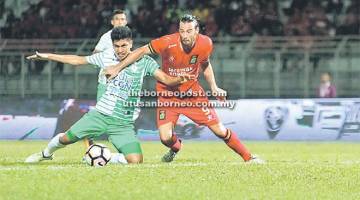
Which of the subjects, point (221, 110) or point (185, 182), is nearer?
point (185, 182)

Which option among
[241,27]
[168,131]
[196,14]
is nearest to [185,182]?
[168,131]

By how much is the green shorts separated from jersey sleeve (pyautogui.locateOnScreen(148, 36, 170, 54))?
1.13m

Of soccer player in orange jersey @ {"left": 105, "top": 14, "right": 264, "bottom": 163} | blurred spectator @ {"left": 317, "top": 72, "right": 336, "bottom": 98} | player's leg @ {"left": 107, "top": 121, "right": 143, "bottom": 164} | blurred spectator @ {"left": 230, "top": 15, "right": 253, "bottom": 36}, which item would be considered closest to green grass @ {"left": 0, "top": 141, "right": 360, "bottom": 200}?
player's leg @ {"left": 107, "top": 121, "right": 143, "bottom": 164}

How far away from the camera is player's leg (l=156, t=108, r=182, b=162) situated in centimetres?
1342

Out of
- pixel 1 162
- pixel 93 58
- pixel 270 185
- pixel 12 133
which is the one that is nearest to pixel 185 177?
pixel 270 185

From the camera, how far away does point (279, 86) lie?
23297mm

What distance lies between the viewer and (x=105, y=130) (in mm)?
12281

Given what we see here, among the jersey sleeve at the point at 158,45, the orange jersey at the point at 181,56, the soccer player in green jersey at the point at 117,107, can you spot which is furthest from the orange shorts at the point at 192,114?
the soccer player in green jersey at the point at 117,107

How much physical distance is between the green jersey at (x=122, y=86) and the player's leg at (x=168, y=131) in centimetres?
112

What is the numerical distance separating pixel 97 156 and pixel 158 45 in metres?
2.15

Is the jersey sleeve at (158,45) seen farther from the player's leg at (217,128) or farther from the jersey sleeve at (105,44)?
the player's leg at (217,128)

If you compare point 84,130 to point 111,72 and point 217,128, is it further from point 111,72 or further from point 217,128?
point 217,128

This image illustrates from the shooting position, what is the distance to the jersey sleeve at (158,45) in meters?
12.8

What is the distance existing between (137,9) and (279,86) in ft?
23.1
